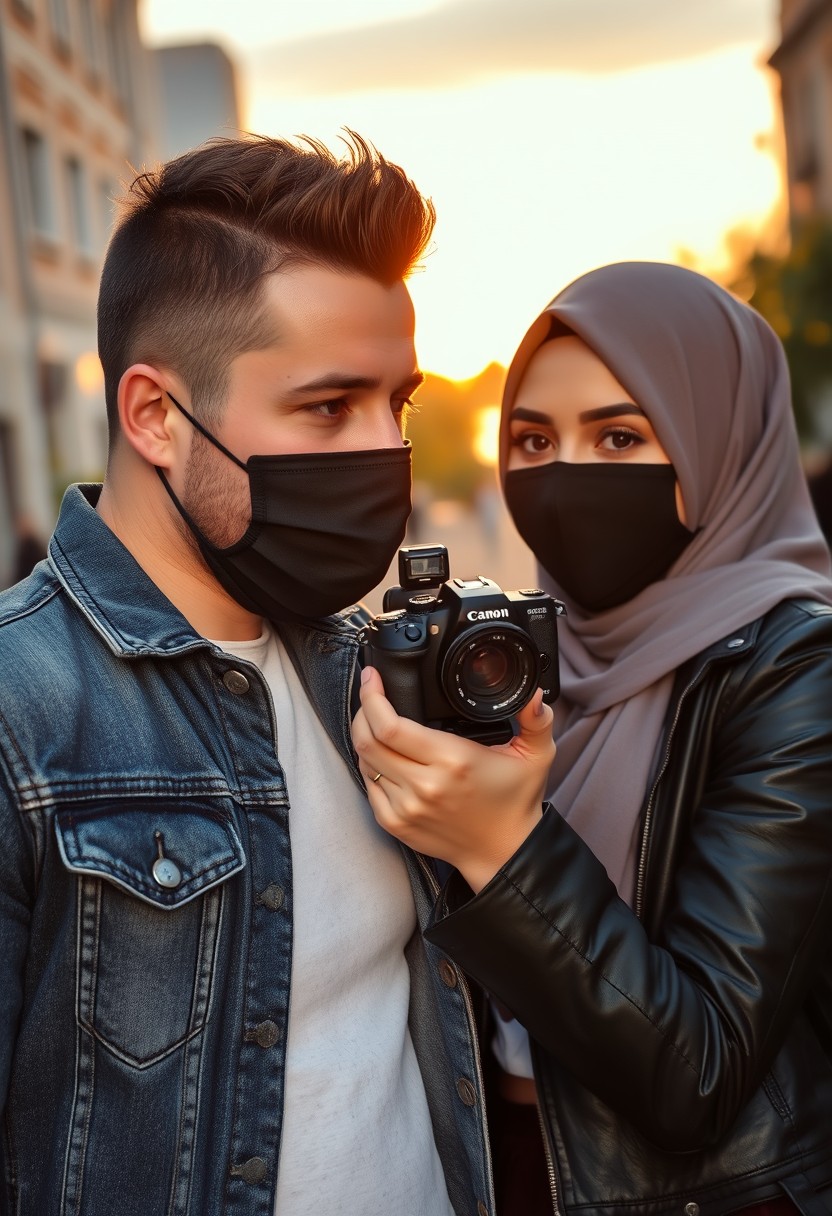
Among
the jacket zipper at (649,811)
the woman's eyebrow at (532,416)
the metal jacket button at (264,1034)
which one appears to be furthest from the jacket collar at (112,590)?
the woman's eyebrow at (532,416)

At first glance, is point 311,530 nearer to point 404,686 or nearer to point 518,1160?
point 404,686

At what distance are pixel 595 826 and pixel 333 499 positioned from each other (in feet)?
2.61

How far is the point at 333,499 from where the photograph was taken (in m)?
1.97

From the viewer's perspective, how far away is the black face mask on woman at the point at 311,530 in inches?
75.8

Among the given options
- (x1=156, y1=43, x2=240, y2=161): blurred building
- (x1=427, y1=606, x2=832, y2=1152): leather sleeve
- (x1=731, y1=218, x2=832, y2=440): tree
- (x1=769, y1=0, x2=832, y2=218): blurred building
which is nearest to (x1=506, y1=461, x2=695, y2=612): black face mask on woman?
(x1=427, y1=606, x2=832, y2=1152): leather sleeve

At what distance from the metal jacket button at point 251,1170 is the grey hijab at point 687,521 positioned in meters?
0.78

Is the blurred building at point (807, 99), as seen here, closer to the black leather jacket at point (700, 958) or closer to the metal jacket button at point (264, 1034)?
the black leather jacket at point (700, 958)

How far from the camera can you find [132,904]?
1.62m

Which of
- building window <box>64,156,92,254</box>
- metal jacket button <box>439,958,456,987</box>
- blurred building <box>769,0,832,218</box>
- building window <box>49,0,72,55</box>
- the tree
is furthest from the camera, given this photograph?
blurred building <box>769,0,832,218</box>

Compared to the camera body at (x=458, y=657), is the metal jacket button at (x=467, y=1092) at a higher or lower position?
lower

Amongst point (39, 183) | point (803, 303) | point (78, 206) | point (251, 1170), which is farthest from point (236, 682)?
point (803, 303)

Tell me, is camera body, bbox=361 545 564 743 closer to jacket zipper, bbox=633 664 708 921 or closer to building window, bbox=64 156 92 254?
jacket zipper, bbox=633 664 708 921

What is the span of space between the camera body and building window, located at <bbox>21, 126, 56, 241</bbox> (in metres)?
16.1

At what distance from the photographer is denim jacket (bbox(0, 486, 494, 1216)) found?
1563 mm
